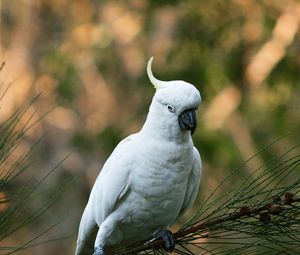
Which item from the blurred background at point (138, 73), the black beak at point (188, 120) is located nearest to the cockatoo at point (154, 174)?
the black beak at point (188, 120)

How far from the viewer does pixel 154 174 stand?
2049mm

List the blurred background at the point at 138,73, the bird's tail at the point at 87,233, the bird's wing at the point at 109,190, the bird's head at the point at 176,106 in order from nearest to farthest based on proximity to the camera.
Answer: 1. the bird's head at the point at 176,106
2. the bird's wing at the point at 109,190
3. the bird's tail at the point at 87,233
4. the blurred background at the point at 138,73

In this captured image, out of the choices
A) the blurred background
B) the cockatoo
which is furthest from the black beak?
the blurred background

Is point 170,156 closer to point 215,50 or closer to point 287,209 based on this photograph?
point 287,209

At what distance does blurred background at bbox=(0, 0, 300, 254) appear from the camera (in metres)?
5.37

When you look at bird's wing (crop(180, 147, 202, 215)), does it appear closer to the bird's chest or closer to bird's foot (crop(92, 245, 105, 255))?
the bird's chest

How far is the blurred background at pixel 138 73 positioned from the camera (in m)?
5.37

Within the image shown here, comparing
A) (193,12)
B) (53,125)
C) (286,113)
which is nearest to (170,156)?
(286,113)

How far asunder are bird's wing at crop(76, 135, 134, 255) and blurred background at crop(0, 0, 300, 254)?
281cm

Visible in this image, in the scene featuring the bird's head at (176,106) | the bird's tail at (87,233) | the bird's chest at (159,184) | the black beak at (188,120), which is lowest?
the bird's chest at (159,184)

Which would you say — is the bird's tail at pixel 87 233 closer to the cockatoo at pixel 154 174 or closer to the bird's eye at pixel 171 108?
the cockatoo at pixel 154 174

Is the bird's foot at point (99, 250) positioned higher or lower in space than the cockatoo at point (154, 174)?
lower

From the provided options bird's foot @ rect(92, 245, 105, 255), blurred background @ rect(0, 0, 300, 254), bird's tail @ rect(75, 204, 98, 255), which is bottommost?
bird's foot @ rect(92, 245, 105, 255)

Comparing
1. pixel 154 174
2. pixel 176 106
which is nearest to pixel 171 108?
pixel 176 106
